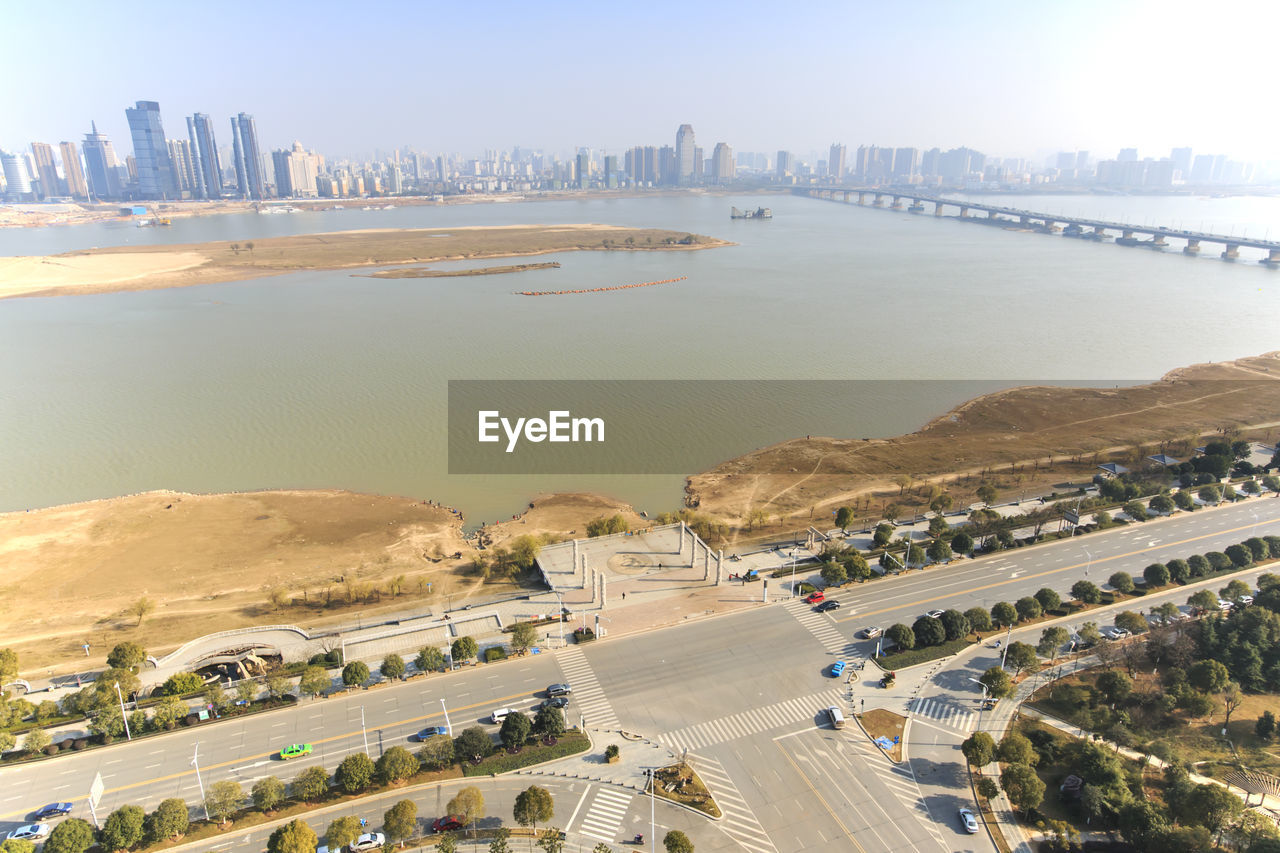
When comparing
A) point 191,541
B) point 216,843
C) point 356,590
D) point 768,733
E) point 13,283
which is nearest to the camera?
point 216,843

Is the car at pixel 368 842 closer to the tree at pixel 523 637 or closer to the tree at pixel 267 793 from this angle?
the tree at pixel 267 793

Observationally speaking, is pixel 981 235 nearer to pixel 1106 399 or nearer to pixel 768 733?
pixel 1106 399

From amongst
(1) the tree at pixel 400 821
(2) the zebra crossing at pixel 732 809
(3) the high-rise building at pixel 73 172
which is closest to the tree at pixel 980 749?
(2) the zebra crossing at pixel 732 809

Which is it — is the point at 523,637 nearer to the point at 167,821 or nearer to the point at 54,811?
the point at 167,821

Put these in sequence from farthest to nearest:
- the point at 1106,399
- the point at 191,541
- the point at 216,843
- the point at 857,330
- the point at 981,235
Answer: the point at 981,235
the point at 857,330
the point at 1106,399
the point at 191,541
the point at 216,843

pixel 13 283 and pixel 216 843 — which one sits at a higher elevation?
pixel 13 283

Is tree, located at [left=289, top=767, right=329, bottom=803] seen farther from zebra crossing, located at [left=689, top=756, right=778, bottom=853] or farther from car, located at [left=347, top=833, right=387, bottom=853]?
zebra crossing, located at [left=689, top=756, right=778, bottom=853]

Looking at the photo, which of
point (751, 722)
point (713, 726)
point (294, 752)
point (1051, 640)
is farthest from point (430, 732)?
point (1051, 640)

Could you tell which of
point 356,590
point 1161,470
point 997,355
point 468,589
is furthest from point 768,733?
point 997,355
